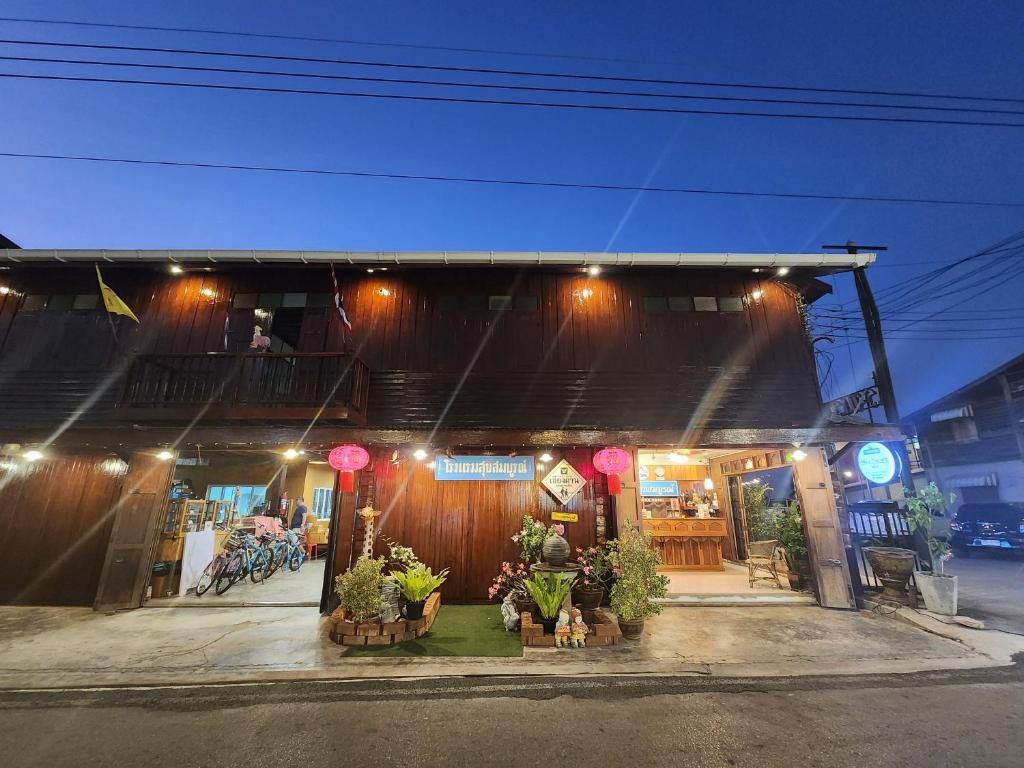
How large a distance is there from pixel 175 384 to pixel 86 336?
3448 mm

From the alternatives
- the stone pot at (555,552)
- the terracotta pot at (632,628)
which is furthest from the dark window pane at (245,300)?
the terracotta pot at (632,628)

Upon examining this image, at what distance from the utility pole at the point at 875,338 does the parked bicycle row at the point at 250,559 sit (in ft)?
58.0

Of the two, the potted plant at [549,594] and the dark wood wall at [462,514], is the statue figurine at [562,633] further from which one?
the dark wood wall at [462,514]

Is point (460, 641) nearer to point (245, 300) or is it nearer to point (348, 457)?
point (348, 457)

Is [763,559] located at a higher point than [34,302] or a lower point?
lower

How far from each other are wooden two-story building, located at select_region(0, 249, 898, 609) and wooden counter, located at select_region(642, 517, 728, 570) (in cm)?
344

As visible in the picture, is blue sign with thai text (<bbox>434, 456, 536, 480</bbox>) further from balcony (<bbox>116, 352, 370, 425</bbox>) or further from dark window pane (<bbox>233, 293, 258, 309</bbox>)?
dark window pane (<bbox>233, 293, 258, 309</bbox>)

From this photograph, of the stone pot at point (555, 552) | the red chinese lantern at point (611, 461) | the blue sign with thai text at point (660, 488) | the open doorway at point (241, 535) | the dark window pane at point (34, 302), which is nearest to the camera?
the stone pot at point (555, 552)

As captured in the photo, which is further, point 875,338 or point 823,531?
point 875,338

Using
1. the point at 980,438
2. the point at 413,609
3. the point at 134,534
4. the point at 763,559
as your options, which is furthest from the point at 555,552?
the point at 980,438

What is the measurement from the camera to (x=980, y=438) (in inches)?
733

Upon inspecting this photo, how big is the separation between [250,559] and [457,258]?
1006cm

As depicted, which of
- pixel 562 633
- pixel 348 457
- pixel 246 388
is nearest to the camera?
pixel 562 633

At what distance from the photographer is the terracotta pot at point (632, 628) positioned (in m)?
6.82
